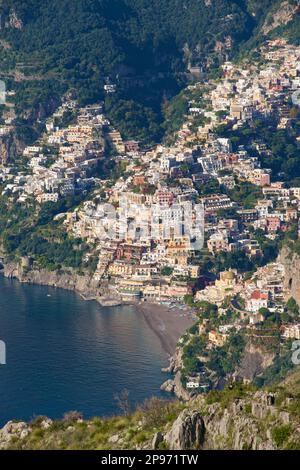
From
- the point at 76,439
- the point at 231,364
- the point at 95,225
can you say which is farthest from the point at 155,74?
the point at 76,439

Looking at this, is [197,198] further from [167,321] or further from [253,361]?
[253,361]

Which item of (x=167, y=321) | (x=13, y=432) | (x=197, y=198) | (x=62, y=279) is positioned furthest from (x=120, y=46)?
(x=13, y=432)

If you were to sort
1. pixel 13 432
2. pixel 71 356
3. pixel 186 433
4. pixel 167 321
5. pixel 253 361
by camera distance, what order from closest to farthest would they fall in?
pixel 186 433 < pixel 13 432 < pixel 253 361 < pixel 71 356 < pixel 167 321

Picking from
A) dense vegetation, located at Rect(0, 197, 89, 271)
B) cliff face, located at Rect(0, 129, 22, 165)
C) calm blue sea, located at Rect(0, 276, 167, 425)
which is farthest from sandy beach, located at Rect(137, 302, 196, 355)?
cliff face, located at Rect(0, 129, 22, 165)

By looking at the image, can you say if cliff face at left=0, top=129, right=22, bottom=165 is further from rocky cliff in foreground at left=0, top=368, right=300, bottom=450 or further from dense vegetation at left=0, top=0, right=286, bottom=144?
rocky cliff in foreground at left=0, top=368, right=300, bottom=450

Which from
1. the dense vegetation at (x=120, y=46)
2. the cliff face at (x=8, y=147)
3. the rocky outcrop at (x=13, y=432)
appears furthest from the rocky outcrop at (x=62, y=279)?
the rocky outcrop at (x=13, y=432)
